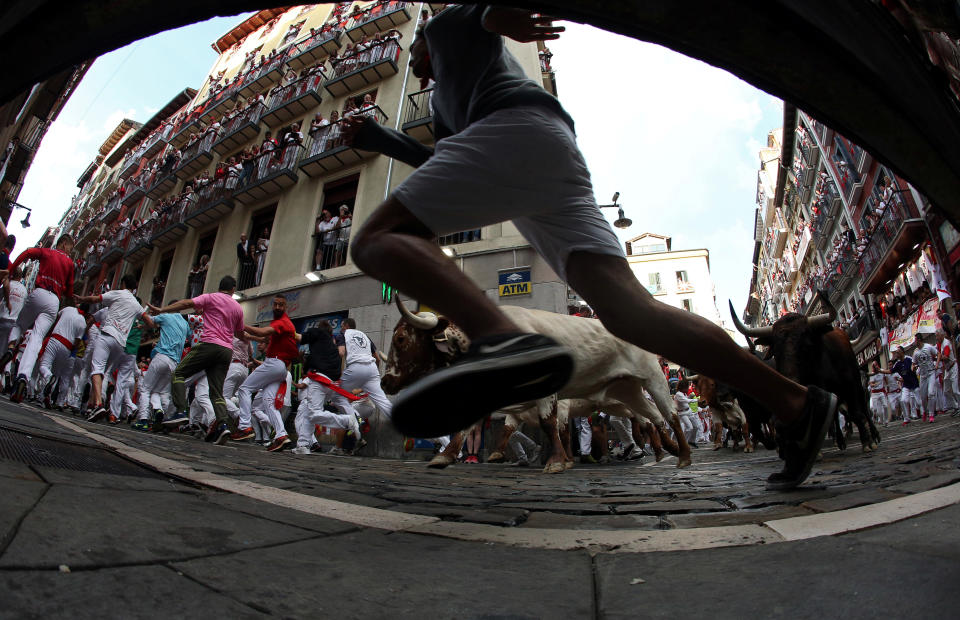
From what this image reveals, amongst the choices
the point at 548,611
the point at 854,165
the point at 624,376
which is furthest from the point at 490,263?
the point at 854,165

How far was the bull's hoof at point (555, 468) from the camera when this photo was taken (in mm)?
5360

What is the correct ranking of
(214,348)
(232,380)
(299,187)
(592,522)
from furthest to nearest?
(299,187)
(232,380)
(214,348)
(592,522)

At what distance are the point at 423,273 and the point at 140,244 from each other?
27.8 metres

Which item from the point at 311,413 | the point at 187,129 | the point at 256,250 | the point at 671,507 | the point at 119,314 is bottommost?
the point at 671,507

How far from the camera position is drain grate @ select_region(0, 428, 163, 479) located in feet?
6.05

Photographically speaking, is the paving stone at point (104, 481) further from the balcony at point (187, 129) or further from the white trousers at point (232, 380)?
the balcony at point (187, 129)

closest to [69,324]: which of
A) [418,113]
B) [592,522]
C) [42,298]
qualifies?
[42,298]

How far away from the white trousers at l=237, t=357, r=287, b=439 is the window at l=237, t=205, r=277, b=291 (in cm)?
1136

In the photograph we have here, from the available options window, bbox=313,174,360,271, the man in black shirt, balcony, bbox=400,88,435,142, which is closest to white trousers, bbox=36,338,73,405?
the man in black shirt

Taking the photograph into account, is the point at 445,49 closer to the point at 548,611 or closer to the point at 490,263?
the point at 548,611

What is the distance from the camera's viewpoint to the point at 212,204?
20.4 metres

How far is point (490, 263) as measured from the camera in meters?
13.6

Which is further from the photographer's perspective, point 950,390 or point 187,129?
point 187,129

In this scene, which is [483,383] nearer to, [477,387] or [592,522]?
[477,387]
